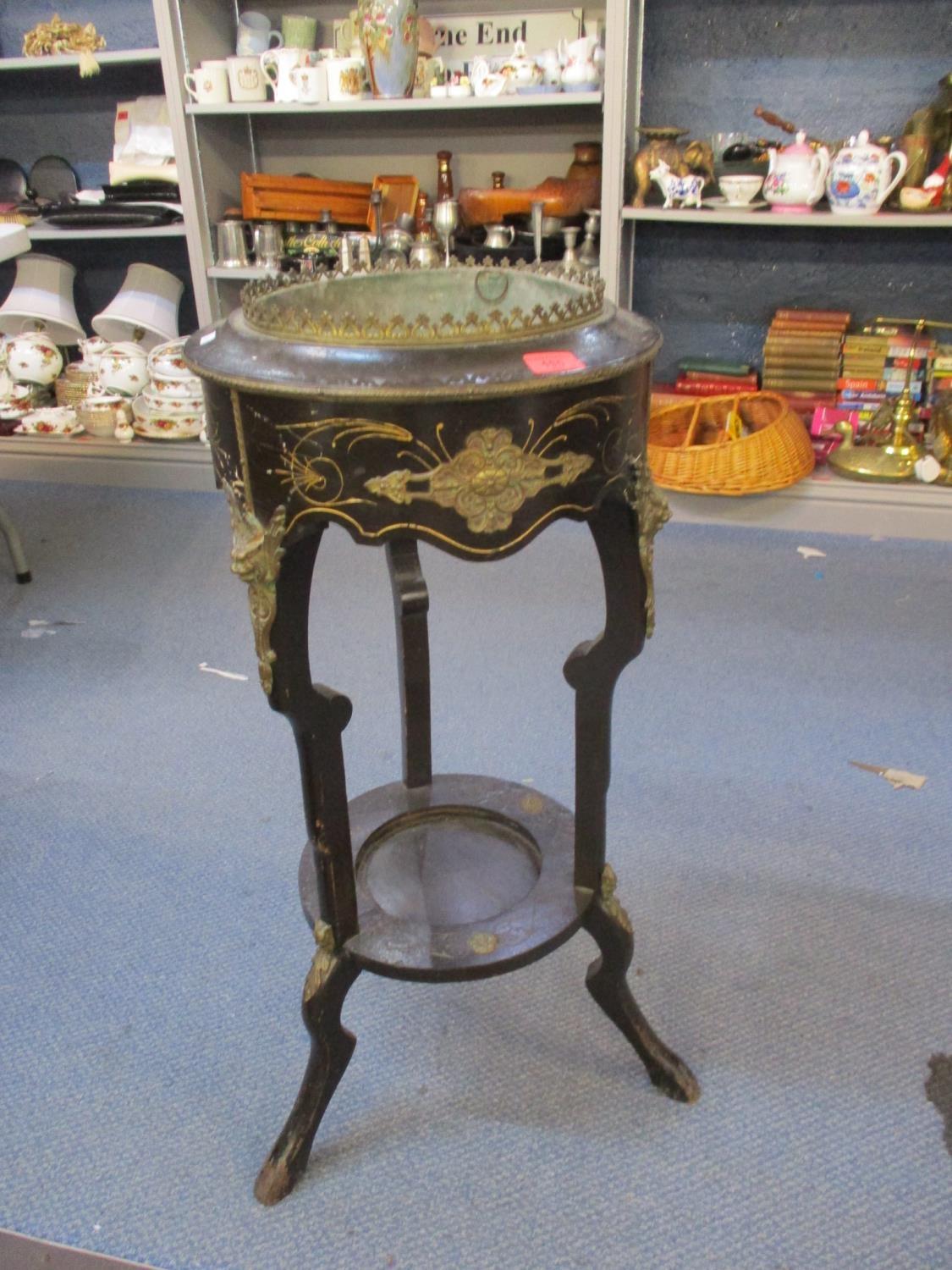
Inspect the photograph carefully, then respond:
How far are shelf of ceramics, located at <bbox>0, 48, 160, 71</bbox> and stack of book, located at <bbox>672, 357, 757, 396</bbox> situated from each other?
163 cm

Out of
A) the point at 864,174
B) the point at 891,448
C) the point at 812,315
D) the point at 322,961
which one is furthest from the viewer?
the point at 812,315

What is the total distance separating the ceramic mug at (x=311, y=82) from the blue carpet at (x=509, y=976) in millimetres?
1321

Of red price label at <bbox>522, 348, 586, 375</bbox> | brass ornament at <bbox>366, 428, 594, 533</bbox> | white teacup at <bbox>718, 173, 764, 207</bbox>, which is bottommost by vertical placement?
brass ornament at <bbox>366, 428, 594, 533</bbox>

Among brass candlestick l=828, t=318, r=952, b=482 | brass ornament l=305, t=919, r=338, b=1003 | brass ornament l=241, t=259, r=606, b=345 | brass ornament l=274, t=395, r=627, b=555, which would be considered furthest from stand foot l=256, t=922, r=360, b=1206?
brass candlestick l=828, t=318, r=952, b=482

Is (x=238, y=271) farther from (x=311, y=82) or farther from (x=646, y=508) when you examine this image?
(x=646, y=508)

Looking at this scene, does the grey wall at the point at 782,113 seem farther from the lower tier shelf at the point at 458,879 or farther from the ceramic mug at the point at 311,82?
the lower tier shelf at the point at 458,879

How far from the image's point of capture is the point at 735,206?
7.91ft

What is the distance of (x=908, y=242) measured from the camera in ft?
8.45

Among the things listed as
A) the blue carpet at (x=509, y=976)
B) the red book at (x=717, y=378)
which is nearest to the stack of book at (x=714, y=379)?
the red book at (x=717, y=378)

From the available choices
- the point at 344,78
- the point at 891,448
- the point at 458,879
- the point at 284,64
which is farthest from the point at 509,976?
the point at 284,64

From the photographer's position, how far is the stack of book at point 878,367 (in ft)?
8.29

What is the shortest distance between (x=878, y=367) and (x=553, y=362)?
81.7 inches

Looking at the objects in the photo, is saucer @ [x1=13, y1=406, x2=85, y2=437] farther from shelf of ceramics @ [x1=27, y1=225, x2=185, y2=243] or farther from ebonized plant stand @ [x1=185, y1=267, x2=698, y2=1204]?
ebonized plant stand @ [x1=185, y1=267, x2=698, y2=1204]

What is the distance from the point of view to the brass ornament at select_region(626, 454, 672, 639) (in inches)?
35.4
